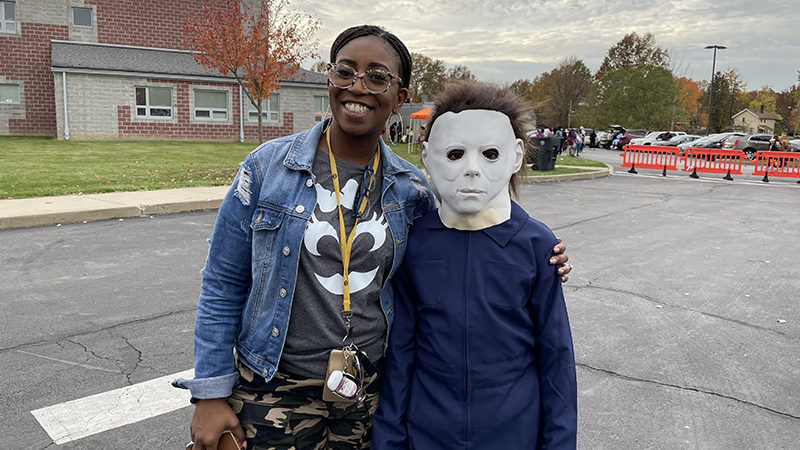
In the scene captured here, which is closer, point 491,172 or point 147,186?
point 491,172

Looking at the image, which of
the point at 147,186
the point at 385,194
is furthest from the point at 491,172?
the point at 147,186

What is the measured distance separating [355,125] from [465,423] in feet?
3.09

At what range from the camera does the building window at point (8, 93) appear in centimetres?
2712

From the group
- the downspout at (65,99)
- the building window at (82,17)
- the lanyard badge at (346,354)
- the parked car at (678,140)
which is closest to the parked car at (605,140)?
the parked car at (678,140)

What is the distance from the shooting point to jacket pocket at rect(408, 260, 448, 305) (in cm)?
186

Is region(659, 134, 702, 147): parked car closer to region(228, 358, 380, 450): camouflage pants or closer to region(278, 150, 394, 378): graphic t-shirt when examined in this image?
region(278, 150, 394, 378): graphic t-shirt

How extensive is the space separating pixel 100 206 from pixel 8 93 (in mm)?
23115

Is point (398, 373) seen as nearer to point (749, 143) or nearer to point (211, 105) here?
point (211, 105)

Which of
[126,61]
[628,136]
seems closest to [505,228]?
[126,61]

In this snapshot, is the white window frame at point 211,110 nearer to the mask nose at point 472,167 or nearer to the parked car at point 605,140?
the mask nose at point 472,167

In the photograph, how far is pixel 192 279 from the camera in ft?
19.5

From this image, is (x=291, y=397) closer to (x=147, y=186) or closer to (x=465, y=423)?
(x=465, y=423)

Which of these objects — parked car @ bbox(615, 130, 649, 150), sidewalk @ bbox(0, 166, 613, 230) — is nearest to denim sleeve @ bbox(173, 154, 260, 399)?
sidewalk @ bbox(0, 166, 613, 230)

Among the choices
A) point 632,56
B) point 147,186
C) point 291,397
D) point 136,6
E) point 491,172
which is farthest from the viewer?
point 632,56
